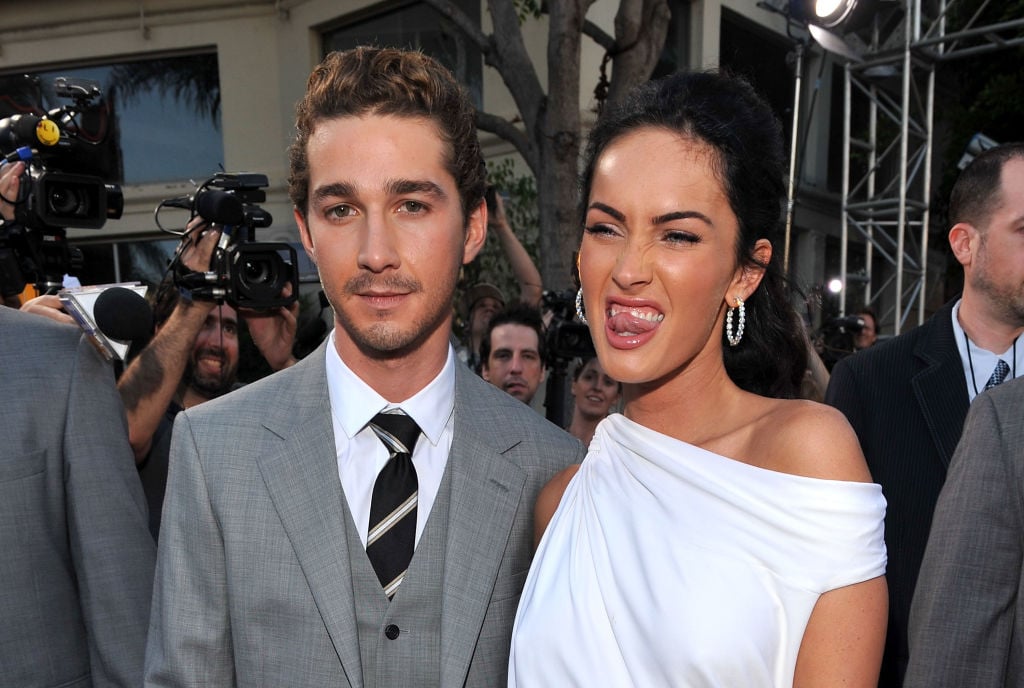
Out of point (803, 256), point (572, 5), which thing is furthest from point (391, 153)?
point (803, 256)

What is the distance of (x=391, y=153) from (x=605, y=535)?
91 centimetres

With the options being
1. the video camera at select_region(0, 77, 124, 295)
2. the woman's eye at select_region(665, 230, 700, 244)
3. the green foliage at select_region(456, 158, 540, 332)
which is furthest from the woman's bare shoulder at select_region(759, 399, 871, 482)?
the green foliage at select_region(456, 158, 540, 332)

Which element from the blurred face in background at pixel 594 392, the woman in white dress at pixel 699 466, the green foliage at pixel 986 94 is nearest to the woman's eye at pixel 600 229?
the woman in white dress at pixel 699 466

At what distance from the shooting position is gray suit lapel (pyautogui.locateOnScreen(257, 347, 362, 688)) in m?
1.75

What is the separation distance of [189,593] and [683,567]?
0.93 m

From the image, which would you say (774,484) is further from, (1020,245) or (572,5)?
(572,5)

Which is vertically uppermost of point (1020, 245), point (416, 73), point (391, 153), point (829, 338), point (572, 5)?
point (572, 5)

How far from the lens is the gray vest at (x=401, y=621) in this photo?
177 centimetres

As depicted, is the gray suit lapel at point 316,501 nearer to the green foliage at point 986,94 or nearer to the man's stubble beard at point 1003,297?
the man's stubble beard at point 1003,297

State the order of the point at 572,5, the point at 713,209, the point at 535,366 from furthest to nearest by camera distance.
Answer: the point at 572,5 < the point at 535,366 < the point at 713,209

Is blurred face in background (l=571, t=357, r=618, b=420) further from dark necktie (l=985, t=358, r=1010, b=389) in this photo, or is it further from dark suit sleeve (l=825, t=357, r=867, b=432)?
dark necktie (l=985, t=358, r=1010, b=389)

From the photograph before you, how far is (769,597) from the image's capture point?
62.6 inches

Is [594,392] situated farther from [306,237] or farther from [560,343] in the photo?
[306,237]

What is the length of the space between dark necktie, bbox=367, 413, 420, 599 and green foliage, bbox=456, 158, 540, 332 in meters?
6.88
